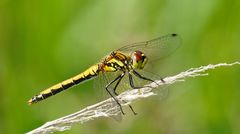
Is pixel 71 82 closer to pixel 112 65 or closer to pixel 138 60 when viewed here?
pixel 112 65

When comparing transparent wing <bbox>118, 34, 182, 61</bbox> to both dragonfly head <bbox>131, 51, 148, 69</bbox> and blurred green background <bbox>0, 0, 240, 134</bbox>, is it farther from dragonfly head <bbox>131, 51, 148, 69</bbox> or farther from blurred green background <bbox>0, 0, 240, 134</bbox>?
blurred green background <bbox>0, 0, 240, 134</bbox>

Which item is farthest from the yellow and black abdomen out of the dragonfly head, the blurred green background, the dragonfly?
the dragonfly head

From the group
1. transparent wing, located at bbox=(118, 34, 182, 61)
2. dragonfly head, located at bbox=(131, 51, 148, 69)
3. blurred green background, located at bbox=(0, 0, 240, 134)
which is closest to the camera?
dragonfly head, located at bbox=(131, 51, 148, 69)

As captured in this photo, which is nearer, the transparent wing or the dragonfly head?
the dragonfly head

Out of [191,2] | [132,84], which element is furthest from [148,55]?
[191,2]

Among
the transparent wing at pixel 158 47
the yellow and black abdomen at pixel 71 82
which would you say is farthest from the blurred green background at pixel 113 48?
the transparent wing at pixel 158 47

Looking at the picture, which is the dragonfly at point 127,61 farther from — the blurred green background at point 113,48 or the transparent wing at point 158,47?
the blurred green background at point 113,48

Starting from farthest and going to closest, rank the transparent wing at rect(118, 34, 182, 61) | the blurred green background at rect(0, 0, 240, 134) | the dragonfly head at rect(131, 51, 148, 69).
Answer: the blurred green background at rect(0, 0, 240, 134), the transparent wing at rect(118, 34, 182, 61), the dragonfly head at rect(131, 51, 148, 69)

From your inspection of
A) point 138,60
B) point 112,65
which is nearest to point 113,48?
point 112,65

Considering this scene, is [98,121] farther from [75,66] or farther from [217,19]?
[217,19]
